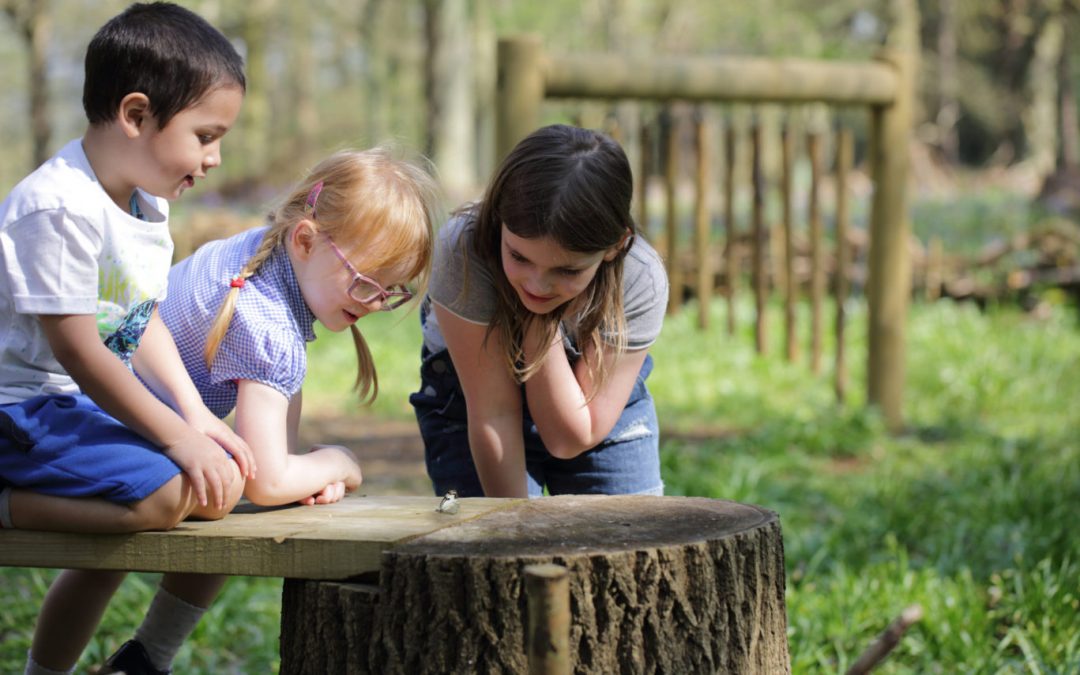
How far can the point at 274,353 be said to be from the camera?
218 centimetres

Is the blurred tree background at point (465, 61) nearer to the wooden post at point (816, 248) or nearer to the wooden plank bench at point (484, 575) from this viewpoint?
the wooden post at point (816, 248)

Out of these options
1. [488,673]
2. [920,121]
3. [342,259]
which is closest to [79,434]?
[342,259]

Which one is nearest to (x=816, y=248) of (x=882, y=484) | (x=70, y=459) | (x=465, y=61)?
(x=882, y=484)

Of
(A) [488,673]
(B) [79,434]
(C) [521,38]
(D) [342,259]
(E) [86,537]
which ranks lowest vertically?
(A) [488,673]

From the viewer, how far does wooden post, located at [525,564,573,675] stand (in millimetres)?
1584

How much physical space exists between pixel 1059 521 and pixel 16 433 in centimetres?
336

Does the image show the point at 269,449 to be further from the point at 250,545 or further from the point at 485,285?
the point at 485,285

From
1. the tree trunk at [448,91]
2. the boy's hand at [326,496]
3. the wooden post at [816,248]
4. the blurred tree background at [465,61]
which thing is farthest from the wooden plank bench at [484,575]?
the tree trunk at [448,91]

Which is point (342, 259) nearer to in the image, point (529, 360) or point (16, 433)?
point (529, 360)

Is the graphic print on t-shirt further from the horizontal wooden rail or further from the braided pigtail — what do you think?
the horizontal wooden rail

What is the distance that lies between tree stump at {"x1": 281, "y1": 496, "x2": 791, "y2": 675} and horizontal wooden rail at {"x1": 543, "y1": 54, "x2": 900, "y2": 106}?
9.94ft

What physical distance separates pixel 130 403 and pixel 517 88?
2754mm

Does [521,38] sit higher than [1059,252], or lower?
higher

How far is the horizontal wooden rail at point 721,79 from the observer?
4.83 metres
